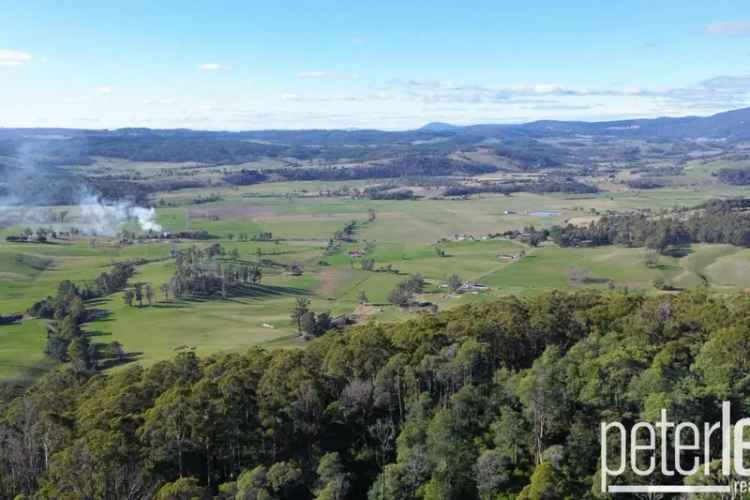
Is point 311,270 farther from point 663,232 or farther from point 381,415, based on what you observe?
point 381,415

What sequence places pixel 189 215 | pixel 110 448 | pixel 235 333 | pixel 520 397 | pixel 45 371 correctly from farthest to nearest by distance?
pixel 189 215 → pixel 235 333 → pixel 45 371 → pixel 520 397 → pixel 110 448

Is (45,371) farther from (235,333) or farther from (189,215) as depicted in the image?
(189,215)

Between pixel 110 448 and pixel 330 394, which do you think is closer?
pixel 110 448

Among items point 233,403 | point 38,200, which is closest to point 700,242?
point 233,403

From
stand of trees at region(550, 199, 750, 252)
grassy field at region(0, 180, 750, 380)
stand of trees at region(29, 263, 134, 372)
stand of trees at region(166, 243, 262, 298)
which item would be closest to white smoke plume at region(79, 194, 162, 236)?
grassy field at region(0, 180, 750, 380)

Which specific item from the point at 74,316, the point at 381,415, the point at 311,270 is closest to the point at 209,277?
the point at 311,270

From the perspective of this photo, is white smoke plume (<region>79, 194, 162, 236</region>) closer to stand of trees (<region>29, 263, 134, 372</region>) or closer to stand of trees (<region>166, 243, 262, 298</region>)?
stand of trees (<region>29, 263, 134, 372</region>)

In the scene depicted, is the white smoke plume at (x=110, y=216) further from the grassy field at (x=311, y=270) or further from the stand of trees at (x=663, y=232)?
the stand of trees at (x=663, y=232)
